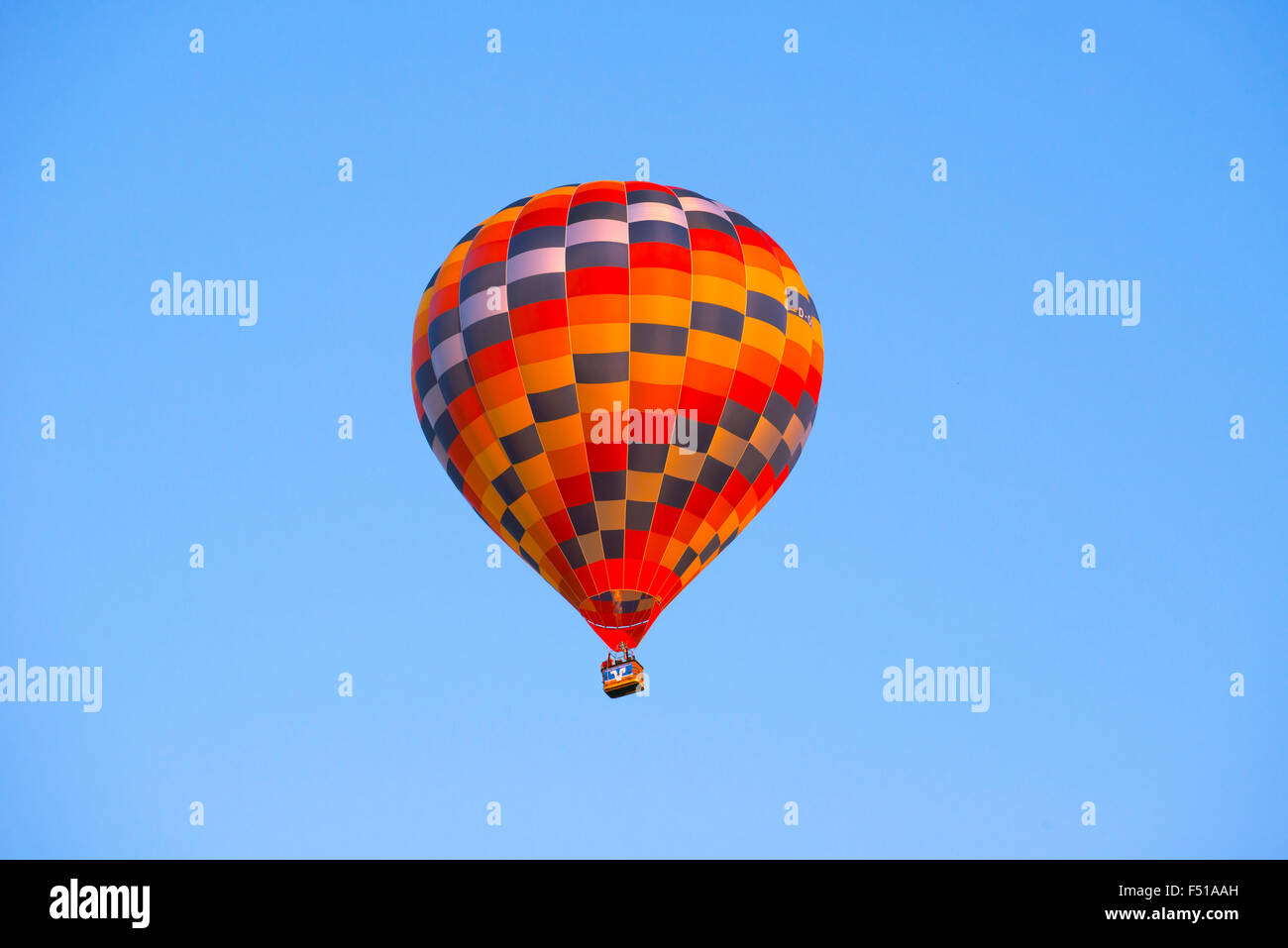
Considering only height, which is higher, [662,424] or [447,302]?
[447,302]

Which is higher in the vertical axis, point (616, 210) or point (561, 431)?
point (616, 210)

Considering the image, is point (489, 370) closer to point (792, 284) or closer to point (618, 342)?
point (618, 342)
